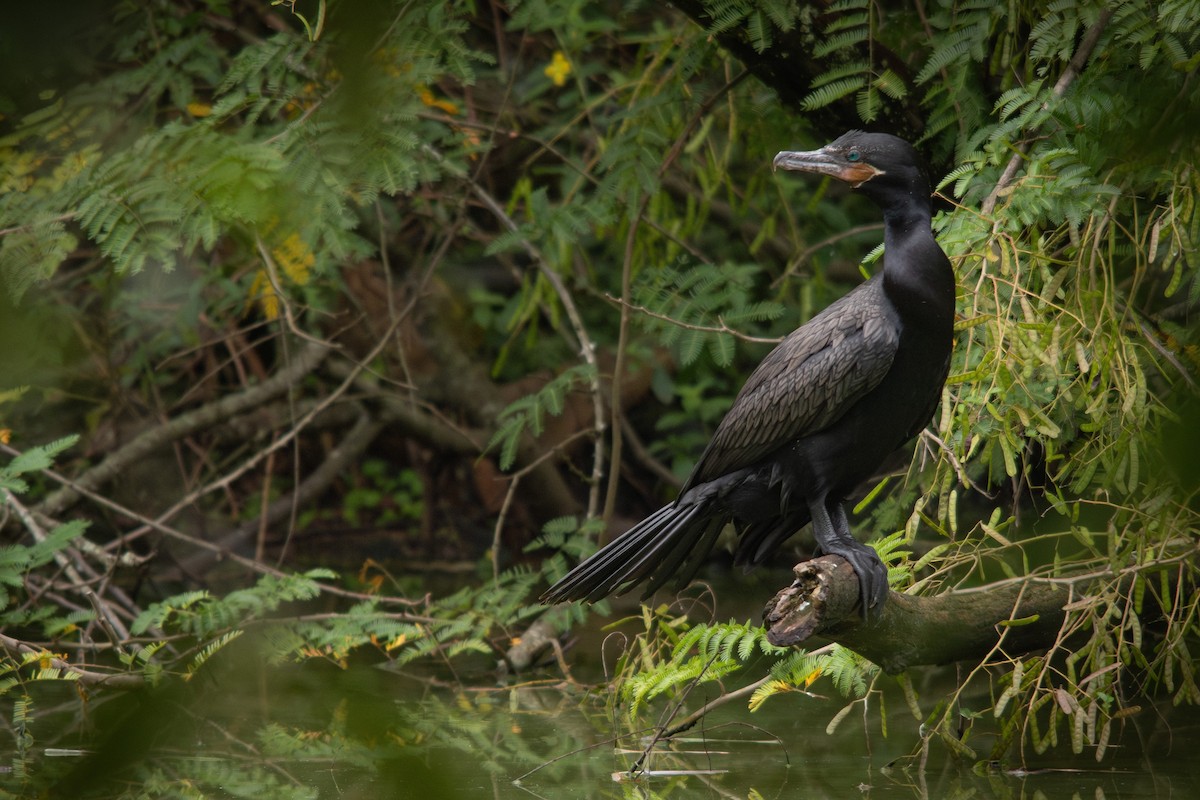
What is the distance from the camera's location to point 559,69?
17.4 ft

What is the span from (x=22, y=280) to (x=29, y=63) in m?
0.80

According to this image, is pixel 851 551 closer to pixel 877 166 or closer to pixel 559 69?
pixel 877 166

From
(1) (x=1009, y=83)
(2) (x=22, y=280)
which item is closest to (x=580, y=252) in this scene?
(1) (x=1009, y=83)

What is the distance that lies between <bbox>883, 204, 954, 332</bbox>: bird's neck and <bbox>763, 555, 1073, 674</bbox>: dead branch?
0.56 metres

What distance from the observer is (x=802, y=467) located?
9.18 feet

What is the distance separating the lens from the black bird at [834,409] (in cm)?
262

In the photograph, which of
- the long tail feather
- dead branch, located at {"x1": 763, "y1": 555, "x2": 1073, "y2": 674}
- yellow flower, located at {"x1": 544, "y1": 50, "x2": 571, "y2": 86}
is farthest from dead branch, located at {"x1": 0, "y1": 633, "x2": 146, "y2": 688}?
yellow flower, located at {"x1": 544, "y1": 50, "x2": 571, "y2": 86}

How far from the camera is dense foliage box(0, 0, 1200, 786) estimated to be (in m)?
1.51

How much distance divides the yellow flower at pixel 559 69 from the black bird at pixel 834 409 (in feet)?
8.88

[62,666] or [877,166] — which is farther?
[62,666]

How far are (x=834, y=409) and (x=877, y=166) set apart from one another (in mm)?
547

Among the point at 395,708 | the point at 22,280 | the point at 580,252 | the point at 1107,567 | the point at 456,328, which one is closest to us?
the point at 395,708

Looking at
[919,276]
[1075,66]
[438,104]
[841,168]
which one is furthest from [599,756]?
[438,104]

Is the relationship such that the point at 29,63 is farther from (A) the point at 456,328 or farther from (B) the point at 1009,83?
(A) the point at 456,328
